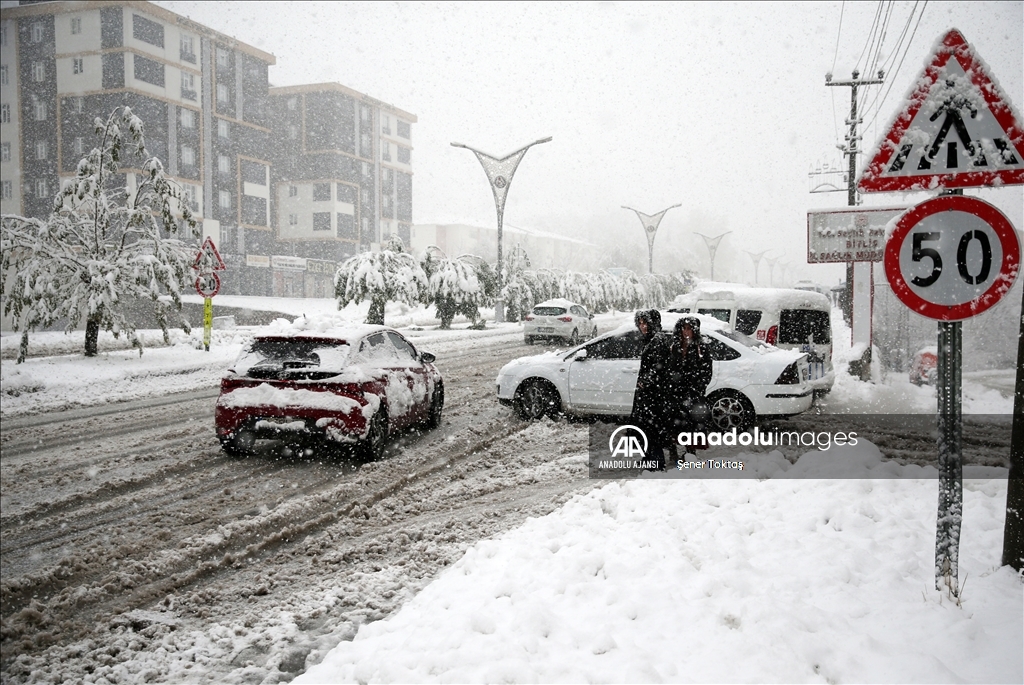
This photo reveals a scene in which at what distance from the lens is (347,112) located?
10.4 m

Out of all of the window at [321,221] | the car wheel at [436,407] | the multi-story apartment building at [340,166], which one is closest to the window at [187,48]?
the multi-story apartment building at [340,166]

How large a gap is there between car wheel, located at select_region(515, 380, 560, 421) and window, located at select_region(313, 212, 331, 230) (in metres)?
4.36

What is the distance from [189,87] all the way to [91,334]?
11.9 metres

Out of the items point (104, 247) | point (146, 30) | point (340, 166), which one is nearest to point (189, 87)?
point (146, 30)

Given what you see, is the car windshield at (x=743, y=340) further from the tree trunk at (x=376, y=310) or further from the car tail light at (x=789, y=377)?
the tree trunk at (x=376, y=310)

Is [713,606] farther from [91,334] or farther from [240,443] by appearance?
[91,334]

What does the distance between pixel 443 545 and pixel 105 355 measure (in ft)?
50.8

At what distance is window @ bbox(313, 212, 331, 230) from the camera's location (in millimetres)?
11188

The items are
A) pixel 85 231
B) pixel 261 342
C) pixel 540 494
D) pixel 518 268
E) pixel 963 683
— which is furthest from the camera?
pixel 85 231

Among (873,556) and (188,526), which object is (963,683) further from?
(188,526)

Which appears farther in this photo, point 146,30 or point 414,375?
point 146,30

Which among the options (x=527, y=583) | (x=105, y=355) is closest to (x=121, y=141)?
(x=105, y=355)

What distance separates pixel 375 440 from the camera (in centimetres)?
773

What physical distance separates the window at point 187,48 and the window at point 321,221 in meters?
15.4
